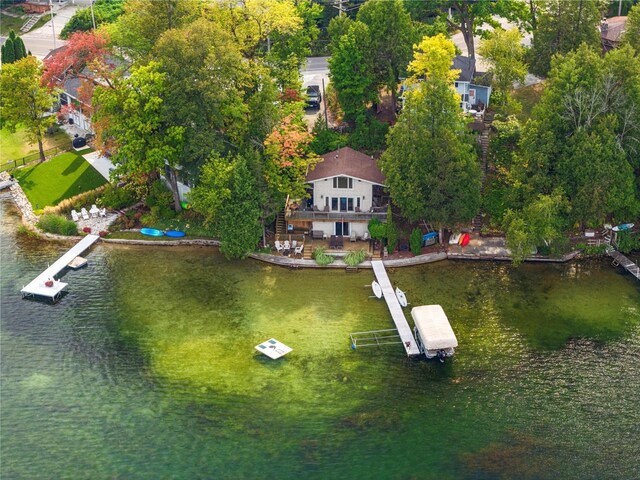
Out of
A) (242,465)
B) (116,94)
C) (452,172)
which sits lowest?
(242,465)

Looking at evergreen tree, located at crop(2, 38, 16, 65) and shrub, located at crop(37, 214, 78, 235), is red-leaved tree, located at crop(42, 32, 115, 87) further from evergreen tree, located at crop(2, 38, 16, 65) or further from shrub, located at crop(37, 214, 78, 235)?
evergreen tree, located at crop(2, 38, 16, 65)

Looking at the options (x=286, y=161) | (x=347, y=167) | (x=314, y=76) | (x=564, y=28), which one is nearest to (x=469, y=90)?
(x=564, y=28)

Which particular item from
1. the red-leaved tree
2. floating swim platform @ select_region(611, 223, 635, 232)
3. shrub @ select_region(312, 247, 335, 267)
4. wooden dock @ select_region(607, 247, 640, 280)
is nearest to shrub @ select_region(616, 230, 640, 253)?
floating swim platform @ select_region(611, 223, 635, 232)

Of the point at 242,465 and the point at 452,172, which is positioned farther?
the point at 452,172

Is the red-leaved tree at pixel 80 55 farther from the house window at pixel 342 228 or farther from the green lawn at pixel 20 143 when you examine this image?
the house window at pixel 342 228

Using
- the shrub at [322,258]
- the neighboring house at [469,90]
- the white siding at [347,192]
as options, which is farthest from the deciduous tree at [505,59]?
the shrub at [322,258]

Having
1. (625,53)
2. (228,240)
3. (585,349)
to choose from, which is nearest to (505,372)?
(585,349)

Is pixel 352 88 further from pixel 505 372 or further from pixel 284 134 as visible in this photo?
pixel 505 372
